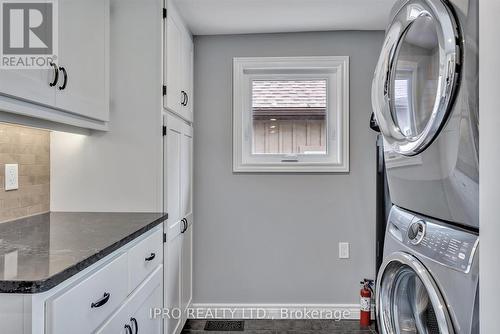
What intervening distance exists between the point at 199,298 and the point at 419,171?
6.77 feet

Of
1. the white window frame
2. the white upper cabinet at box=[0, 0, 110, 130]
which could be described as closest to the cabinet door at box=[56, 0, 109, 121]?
the white upper cabinet at box=[0, 0, 110, 130]

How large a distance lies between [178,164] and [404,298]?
1.43 m

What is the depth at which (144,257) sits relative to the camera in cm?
153

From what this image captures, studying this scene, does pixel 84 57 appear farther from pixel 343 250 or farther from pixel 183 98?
pixel 343 250

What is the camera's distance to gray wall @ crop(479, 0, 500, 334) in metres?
0.66

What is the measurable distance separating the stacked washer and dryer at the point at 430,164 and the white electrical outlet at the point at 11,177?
158cm

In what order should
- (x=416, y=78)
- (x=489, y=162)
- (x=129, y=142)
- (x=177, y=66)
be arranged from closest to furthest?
(x=489, y=162)
(x=416, y=78)
(x=129, y=142)
(x=177, y=66)

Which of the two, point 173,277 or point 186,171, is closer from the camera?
point 173,277

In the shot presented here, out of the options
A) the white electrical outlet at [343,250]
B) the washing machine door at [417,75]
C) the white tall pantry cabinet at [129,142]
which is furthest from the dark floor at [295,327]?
the washing machine door at [417,75]

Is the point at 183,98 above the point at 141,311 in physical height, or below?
above

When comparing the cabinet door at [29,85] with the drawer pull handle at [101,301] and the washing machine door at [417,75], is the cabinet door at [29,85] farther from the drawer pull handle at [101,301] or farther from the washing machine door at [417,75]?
the washing machine door at [417,75]

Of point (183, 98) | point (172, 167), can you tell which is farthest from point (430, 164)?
point (183, 98)

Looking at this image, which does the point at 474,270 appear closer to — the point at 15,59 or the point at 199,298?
the point at 15,59

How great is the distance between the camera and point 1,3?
1154 mm
